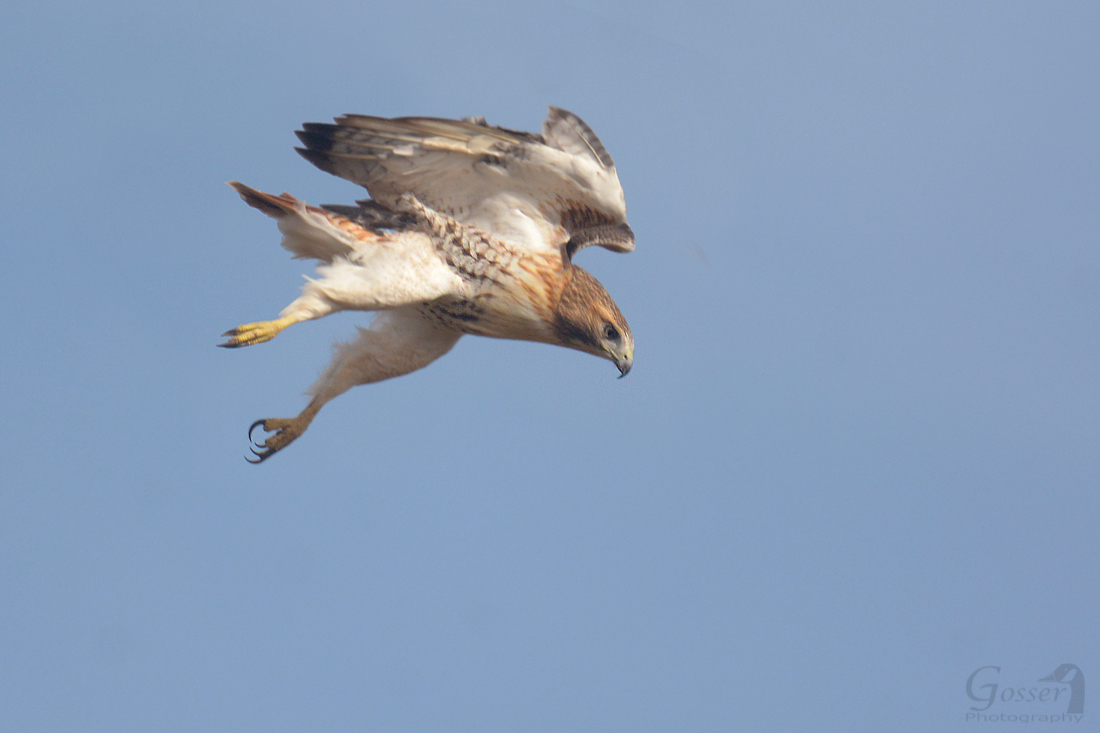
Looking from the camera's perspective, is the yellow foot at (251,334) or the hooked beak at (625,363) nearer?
the yellow foot at (251,334)

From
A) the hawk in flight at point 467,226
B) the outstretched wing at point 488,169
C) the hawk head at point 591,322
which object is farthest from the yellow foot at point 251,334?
the hawk head at point 591,322

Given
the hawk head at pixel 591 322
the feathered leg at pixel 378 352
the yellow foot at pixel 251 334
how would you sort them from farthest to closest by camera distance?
the feathered leg at pixel 378 352 → the hawk head at pixel 591 322 → the yellow foot at pixel 251 334

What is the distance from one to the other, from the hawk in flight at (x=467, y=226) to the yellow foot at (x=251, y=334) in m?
0.12

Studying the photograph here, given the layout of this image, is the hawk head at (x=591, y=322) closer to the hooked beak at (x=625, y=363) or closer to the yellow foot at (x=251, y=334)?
the hooked beak at (x=625, y=363)

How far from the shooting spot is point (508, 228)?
303 inches

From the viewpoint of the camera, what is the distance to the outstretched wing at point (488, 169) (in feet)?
24.1

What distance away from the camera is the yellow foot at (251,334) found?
682cm

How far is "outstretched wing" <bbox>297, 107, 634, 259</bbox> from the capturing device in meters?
7.36

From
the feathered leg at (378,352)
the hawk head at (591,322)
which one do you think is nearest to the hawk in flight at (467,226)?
the hawk head at (591,322)

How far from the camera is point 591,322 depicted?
24.9 ft

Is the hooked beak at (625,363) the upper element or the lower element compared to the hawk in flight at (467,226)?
lower

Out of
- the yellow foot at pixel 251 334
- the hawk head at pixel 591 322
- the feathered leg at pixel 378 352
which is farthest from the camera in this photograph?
the feathered leg at pixel 378 352

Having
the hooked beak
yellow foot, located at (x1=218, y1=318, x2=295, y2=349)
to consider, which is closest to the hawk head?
the hooked beak

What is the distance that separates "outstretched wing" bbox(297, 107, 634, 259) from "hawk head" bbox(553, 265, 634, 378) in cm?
36
